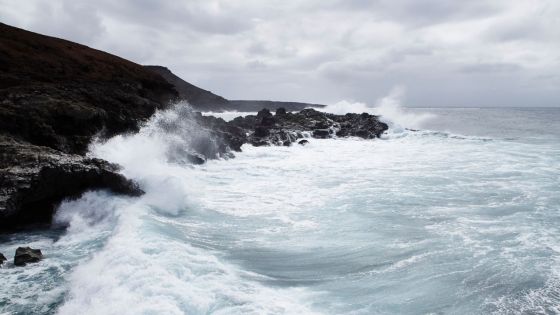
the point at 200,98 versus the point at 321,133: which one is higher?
the point at 200,98

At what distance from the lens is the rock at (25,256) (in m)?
8.52

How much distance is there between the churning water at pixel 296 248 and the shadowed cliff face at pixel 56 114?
2.44 ft

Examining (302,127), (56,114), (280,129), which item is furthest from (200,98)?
(56,114)

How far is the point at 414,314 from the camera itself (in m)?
6.94

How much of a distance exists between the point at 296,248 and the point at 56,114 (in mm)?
11785

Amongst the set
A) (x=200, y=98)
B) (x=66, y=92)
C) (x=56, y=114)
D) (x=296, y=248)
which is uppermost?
(x=200, y=98)

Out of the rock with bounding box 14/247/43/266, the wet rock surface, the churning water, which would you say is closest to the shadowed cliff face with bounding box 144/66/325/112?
the wet rock surface

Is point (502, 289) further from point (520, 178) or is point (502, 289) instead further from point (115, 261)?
point (520, 178)

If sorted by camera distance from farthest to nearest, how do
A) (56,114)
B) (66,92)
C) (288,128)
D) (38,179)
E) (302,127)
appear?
(302,127) → (288,128) → (66,92) → (56,114) → (38,179)

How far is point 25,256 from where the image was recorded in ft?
28.2

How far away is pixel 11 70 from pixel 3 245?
49.7 ft

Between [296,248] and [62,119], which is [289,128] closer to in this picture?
[62,119]

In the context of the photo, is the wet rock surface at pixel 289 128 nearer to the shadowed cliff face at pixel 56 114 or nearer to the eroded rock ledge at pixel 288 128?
the eroded rock ledge at pixel 288 128

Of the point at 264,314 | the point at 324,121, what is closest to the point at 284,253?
the point at 264,314
